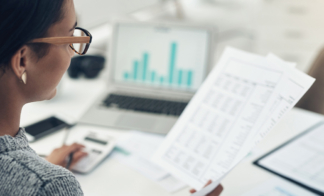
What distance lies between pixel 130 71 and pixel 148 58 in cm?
9

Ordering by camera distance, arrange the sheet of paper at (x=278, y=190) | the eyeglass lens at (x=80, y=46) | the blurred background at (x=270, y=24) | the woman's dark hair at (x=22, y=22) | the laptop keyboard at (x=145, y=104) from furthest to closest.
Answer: the blurred background at (x=270, y=24) < the laptop keyboard at (x=145, y=104) < the sheet of paper at (x=278, y=190) < the eyeglass lens at (x=80, y=46) < the woman's dark hair at (x=22, y=22)

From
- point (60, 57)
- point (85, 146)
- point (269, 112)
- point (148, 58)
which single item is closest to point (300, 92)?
point (269, 112)

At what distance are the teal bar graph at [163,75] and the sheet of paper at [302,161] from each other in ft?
1.48

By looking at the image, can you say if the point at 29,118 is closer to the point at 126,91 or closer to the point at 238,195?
the point at 126,91

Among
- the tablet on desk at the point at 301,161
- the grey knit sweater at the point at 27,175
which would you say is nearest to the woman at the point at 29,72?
the grey knit sweater at the point at 27,175

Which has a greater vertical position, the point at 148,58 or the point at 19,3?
the point at 19,3

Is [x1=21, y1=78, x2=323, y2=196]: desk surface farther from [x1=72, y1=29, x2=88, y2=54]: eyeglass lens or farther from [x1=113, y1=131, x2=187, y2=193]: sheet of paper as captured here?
[x1=72, y1=29, x2=88, y2=54]: eyeglass lens

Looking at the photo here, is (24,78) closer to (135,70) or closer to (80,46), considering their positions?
(80,46)

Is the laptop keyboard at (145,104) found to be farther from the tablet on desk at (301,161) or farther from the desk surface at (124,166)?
the tablet on desk at (301,161)

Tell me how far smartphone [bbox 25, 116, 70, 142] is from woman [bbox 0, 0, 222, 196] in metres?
A: 0.40

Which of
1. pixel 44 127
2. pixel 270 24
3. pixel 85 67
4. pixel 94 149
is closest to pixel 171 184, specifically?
pixel 94 149

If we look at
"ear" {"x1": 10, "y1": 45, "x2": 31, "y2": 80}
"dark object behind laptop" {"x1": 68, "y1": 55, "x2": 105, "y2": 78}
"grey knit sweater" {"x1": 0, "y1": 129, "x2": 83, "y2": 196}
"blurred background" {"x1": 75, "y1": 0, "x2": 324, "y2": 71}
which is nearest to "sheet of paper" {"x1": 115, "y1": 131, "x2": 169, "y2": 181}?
"grey knit sweater" {"x1": 0, "y1": 129, "x2": 83, "y2": 196}

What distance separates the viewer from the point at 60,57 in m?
0.51

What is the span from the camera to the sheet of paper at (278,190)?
2.27 feet
